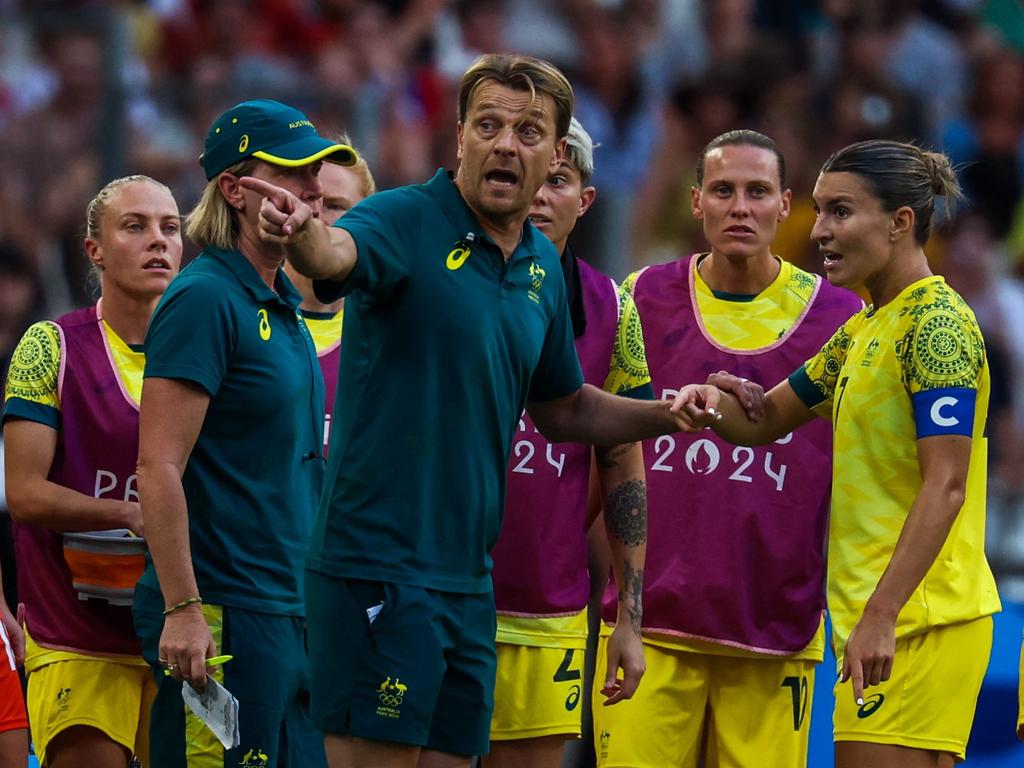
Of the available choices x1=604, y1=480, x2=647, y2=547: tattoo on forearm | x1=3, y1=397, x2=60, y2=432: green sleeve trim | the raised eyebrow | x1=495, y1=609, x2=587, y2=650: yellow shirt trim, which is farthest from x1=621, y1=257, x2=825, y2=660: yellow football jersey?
x1=3, y1=397, x2=60, y2=432: green sleeve trim

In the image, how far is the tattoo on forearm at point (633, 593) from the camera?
577 cm

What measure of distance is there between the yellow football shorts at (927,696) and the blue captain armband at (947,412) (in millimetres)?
643

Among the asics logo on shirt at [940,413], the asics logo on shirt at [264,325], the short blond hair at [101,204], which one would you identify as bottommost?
the asics logo on shirt at [940,413]

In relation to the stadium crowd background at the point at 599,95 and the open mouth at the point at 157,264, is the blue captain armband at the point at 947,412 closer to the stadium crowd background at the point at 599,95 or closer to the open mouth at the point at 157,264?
the open mouth at the point at 157,264

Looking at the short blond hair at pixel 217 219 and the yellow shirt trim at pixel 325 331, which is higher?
the short blond hair at pixel 217 219

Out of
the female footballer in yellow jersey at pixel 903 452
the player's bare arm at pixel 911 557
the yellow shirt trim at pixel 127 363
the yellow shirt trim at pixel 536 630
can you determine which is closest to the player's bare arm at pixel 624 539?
the yellow shirt trim at pixel 536 630

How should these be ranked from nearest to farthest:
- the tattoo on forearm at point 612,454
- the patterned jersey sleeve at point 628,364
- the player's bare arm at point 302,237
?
1. the player's bare arm at point 302,237
2. the tattoo on forearm at point 612,454
3. the patterned jersey sleeve at point 628,364

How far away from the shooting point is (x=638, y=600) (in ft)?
19.1

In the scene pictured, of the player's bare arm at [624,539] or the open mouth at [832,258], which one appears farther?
the player's bare arm at [624,539]

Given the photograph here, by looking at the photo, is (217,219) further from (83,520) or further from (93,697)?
(93,697)

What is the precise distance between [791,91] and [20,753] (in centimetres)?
843

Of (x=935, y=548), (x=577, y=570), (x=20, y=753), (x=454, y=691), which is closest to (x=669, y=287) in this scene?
(x=577, y=570)

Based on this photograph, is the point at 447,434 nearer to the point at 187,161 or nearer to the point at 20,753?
the point at 20,753

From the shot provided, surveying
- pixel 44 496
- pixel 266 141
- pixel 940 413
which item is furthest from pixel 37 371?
pixel 940 413
